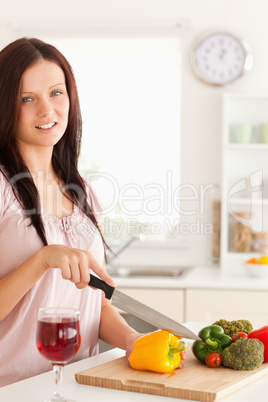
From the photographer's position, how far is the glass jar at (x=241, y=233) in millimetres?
A: 3732

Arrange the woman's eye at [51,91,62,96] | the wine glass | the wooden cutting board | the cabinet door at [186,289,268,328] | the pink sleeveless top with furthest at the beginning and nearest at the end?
the cabinet door at [186,289,268,328]
the woman's eye at [51,91,62,96]
the pink sleeveless top
the wooden cutting board
the wine glass

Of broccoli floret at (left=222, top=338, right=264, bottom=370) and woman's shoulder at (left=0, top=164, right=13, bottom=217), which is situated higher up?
woman's shoulder at (left=0, top=164, right=13, bottom=217)

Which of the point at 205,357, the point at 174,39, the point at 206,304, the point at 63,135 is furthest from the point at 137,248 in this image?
the point at 205,357

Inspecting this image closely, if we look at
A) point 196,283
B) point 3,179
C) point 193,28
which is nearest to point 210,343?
point 3,179

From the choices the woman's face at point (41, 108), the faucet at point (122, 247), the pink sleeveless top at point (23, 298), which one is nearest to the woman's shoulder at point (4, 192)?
the pink sleeveless top at point (23, 298)

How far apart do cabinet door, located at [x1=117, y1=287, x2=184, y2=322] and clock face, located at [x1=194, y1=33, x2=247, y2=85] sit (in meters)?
1.39

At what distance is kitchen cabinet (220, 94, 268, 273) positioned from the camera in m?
3.68

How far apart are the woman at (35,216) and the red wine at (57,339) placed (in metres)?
0.34

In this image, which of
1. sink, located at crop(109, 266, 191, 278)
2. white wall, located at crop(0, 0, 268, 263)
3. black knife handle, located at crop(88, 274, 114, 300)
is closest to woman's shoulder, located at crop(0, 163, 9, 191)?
black knife handle, located at crop(88, 274, 114, 300)

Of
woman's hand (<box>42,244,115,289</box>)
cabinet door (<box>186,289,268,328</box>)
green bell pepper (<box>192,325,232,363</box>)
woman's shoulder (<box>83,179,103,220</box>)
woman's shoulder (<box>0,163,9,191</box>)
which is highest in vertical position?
woman's shoulder (<box>0,163,9,191</box>)

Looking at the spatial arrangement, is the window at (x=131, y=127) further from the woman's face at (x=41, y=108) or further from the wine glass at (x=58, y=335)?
the wine glass at (x=58, y=335)

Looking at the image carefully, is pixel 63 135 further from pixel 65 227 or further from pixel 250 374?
pixel 250 374

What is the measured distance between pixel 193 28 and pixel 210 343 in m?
2.77

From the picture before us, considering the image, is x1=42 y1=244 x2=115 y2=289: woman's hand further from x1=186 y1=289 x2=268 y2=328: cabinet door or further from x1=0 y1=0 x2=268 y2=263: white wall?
x1=0 y1=0 x2=268 y2=263: white wall
